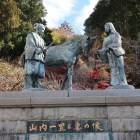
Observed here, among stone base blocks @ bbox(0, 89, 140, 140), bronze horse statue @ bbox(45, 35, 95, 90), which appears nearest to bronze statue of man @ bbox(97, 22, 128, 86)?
bronze horse statue @ bbox(45, 35, 95, 90)

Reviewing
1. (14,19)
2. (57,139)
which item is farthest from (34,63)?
(14,19)

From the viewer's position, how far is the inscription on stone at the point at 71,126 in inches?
336

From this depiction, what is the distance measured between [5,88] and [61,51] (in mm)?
8423

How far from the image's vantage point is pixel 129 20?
26.0 metres

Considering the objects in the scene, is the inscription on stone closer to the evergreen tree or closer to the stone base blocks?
the stone base blocks

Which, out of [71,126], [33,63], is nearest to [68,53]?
[33,63]

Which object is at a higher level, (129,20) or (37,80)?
(129,20)

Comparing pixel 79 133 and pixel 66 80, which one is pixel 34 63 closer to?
pixel 66 80

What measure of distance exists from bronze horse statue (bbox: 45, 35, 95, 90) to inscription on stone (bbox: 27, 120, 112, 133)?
172 cm

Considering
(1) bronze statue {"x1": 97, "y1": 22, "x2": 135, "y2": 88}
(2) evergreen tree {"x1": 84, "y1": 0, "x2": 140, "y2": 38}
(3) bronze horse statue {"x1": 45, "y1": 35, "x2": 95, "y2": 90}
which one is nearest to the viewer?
(1) bronze statue {"x1": 97, "y1": 22, "x2": 135, "y2": 88}

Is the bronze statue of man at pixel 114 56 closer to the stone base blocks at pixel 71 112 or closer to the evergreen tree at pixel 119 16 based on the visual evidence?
the stone base blocks at pixel 71 112

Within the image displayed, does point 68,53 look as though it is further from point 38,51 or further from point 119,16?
point 119,16

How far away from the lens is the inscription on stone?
852 centimetres

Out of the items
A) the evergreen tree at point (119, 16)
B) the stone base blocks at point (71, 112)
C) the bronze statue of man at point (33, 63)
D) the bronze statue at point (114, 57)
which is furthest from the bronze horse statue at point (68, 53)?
the evergreen tree at point (119, 16)
